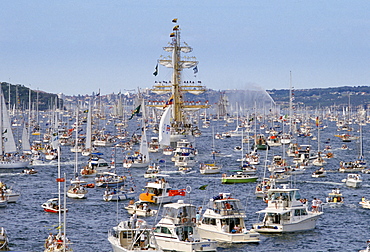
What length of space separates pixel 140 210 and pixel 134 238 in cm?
2168

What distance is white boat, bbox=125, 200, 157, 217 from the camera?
243 ft

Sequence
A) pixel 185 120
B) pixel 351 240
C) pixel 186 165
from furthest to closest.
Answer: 1. pixel 185 120
2. pixel 186 165
3. pixel 351 240

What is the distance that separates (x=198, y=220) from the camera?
64562 mm

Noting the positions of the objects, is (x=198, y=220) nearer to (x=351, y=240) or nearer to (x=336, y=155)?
(x=351, y=240)

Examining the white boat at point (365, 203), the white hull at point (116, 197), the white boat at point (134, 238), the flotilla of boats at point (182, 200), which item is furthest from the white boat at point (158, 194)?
the white boat at point (134, 238)

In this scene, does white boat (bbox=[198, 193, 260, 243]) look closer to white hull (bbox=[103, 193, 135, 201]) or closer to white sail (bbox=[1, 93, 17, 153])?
white hull (bbox=[103, 193, 135, 201])

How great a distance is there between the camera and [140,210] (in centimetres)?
7412

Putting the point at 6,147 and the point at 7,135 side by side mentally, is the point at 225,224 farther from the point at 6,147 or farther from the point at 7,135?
the point at 6,147

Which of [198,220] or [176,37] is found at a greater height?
[176,37]

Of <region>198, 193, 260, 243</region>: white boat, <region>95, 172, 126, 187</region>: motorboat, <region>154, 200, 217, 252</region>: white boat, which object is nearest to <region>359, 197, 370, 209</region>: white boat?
<region>198, 193, 260, 243</region>: white boat

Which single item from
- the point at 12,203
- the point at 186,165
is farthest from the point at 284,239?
the point at 186,165

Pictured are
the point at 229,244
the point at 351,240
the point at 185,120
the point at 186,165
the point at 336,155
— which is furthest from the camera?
the point at 185,120

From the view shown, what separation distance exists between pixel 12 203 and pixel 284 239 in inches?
1336

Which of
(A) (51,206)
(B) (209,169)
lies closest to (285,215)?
(A) (51,206)
